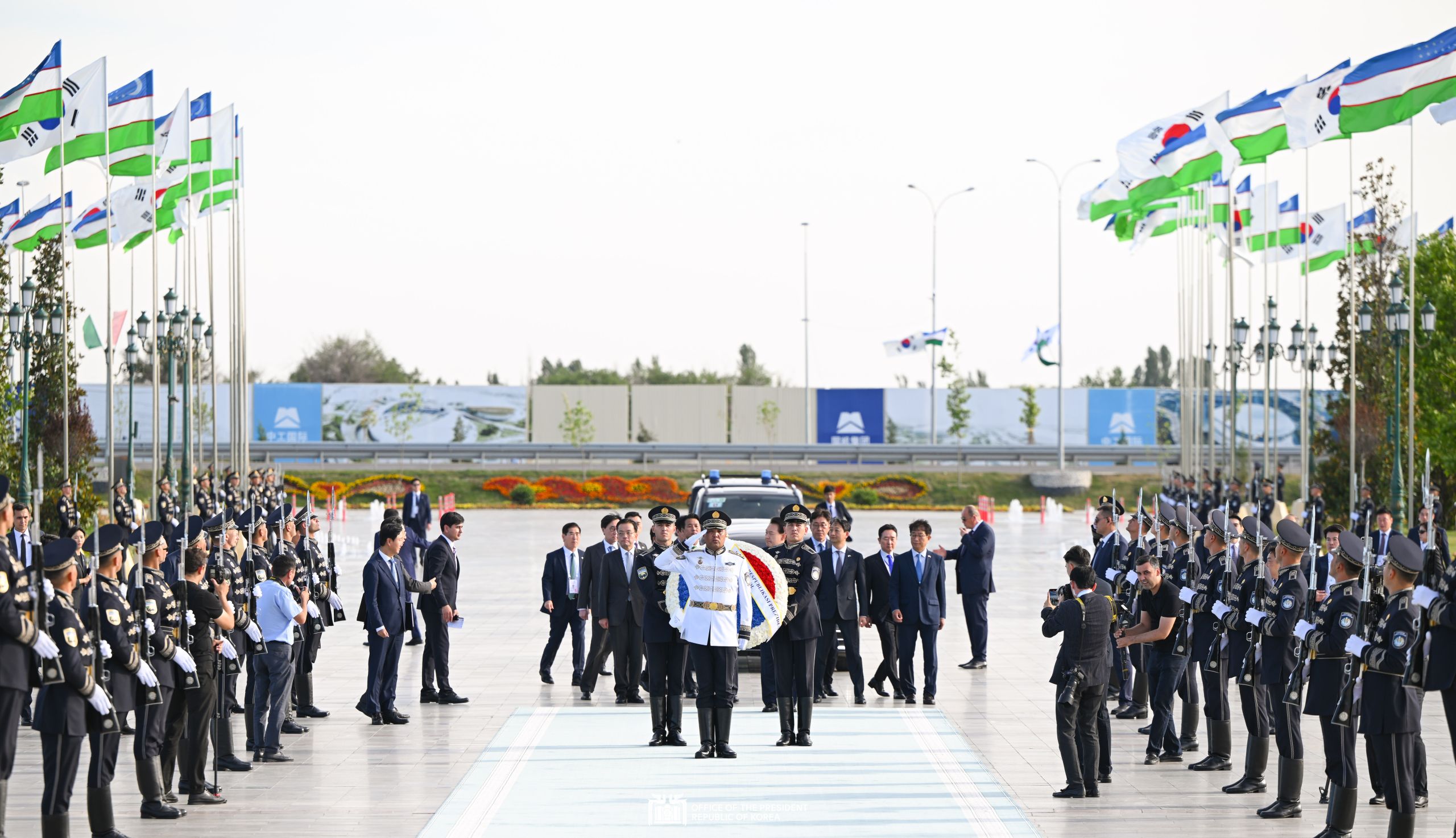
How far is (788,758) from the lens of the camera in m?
12.2

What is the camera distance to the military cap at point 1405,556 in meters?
9.17

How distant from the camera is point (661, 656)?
1265 cm

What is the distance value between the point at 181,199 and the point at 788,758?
97.8 ft

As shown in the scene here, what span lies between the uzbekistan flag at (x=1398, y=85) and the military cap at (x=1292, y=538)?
52.4ft

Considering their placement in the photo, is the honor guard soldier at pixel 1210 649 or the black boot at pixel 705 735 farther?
the black boot at pixel 705 735

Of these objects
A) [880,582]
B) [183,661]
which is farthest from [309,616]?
[880,582]

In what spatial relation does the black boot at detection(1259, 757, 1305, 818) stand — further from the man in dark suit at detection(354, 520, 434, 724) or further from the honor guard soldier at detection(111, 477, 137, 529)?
the honor guard soldier at detection(111, 477, 137, 529)

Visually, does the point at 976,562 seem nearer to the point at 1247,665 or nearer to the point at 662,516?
the point at 662,516

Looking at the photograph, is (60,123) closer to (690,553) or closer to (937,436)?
(690,553)

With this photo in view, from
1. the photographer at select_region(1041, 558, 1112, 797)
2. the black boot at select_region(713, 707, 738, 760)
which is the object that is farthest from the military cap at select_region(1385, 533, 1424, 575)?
the black boot at select_region(713, 707, 738, 760)

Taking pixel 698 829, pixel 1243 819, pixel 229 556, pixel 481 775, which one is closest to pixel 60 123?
pixel 229 556

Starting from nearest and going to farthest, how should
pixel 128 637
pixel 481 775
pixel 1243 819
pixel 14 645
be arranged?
pixel 14 645 < pixel 128 637 < pixel 1243 819 < pixel 481 775

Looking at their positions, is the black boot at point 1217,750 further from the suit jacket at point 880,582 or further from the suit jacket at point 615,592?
the suit jacket at point 615,592

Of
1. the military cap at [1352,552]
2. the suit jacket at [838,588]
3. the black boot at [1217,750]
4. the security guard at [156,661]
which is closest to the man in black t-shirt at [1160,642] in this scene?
the black boot at [1217,750]
